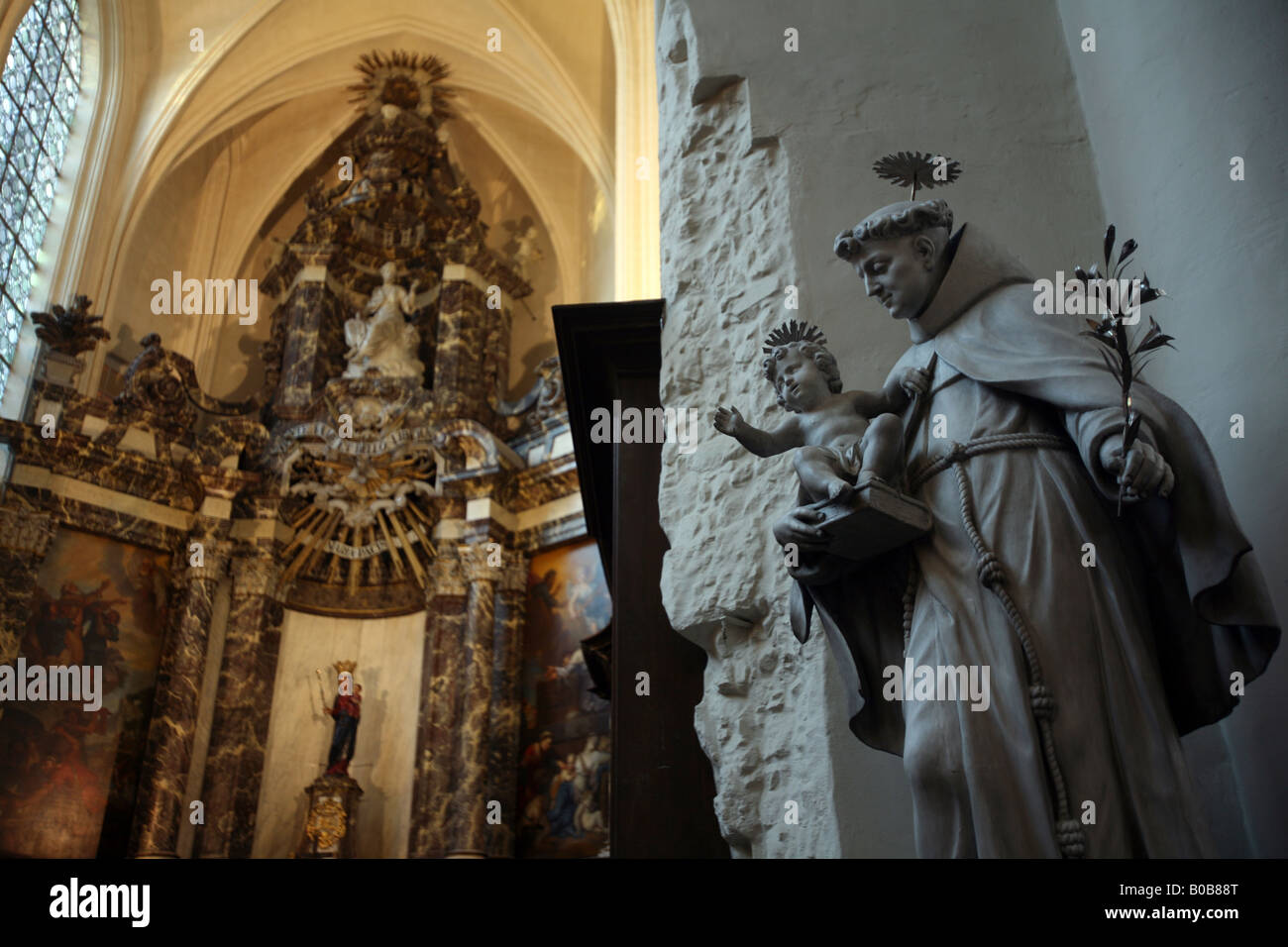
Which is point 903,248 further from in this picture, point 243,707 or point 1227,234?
point 243,707

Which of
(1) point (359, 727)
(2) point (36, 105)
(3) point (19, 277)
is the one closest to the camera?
(1) point (359, 727)

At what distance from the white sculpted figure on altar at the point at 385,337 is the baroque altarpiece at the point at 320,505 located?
3 centimetres

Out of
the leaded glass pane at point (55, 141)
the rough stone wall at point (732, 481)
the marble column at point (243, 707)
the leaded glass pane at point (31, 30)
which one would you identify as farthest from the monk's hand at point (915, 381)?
the leaded glass pane at point (55, 141)

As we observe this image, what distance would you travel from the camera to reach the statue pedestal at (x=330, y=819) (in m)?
11.7

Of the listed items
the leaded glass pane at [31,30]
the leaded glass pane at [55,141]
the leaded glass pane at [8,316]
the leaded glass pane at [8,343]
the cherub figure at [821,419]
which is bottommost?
the cherub figure at [821,419]

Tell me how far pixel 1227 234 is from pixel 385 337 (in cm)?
1267

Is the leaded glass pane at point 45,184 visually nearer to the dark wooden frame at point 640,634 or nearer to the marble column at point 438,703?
the marble column at point 438,703

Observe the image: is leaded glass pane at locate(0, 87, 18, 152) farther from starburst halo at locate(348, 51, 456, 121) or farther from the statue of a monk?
the statue of a monk

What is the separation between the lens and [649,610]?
4820 mm

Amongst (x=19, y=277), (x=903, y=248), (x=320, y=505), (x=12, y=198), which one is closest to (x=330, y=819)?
(x=320, y=505)

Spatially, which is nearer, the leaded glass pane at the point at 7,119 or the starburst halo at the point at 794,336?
the starburst halo at the point at 794,336

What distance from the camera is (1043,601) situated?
2137mm

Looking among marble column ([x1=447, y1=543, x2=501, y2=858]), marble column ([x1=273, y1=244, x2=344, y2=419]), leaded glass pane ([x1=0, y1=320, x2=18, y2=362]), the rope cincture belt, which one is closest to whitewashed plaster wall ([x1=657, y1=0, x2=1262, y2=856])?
the rope cincture belt

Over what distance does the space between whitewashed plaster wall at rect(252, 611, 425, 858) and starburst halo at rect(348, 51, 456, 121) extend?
299 inches
